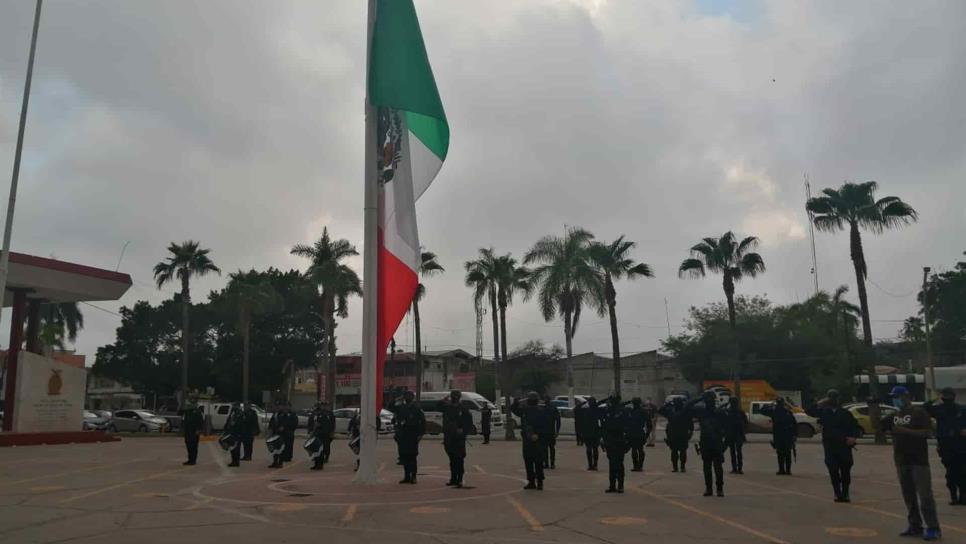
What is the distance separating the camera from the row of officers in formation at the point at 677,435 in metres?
9.43

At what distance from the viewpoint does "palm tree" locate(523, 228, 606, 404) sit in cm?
4144

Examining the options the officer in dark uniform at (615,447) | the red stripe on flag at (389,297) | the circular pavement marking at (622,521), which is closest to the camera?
the circular pavement marking at (622,521)

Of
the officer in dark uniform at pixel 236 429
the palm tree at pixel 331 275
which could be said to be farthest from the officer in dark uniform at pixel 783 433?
the palm tree at pixel 331 275

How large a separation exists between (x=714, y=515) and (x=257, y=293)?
47521 mm

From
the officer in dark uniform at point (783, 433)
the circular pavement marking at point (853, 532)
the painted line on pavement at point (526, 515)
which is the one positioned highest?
the officer in dark uniform at point (783, 433)

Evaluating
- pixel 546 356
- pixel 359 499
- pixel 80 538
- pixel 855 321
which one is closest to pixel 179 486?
pixel 359 499

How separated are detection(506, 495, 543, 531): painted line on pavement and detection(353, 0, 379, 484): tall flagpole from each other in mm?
2962

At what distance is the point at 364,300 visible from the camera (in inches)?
574

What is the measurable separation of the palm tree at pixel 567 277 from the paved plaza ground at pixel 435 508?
23.3 meters

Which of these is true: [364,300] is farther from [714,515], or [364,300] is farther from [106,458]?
[106,458]

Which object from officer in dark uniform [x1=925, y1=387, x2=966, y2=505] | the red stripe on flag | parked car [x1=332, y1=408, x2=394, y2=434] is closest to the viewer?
officer in dark uniform [x1=925, y1=387, x2=966, y2=505]

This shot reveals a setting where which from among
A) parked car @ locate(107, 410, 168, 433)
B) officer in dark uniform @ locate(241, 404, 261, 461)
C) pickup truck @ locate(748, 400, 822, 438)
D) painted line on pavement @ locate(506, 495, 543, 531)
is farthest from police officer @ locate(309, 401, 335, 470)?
parked car @ locate(107, 410, 168, 433)

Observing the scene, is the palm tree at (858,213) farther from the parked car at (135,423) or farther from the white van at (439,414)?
the parked car at (135,423)

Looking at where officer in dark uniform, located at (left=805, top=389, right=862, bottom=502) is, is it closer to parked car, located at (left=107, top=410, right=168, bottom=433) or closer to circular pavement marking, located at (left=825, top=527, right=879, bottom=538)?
circular pavement marking, located at (left=825, top=527, right=879, bottom=538)
